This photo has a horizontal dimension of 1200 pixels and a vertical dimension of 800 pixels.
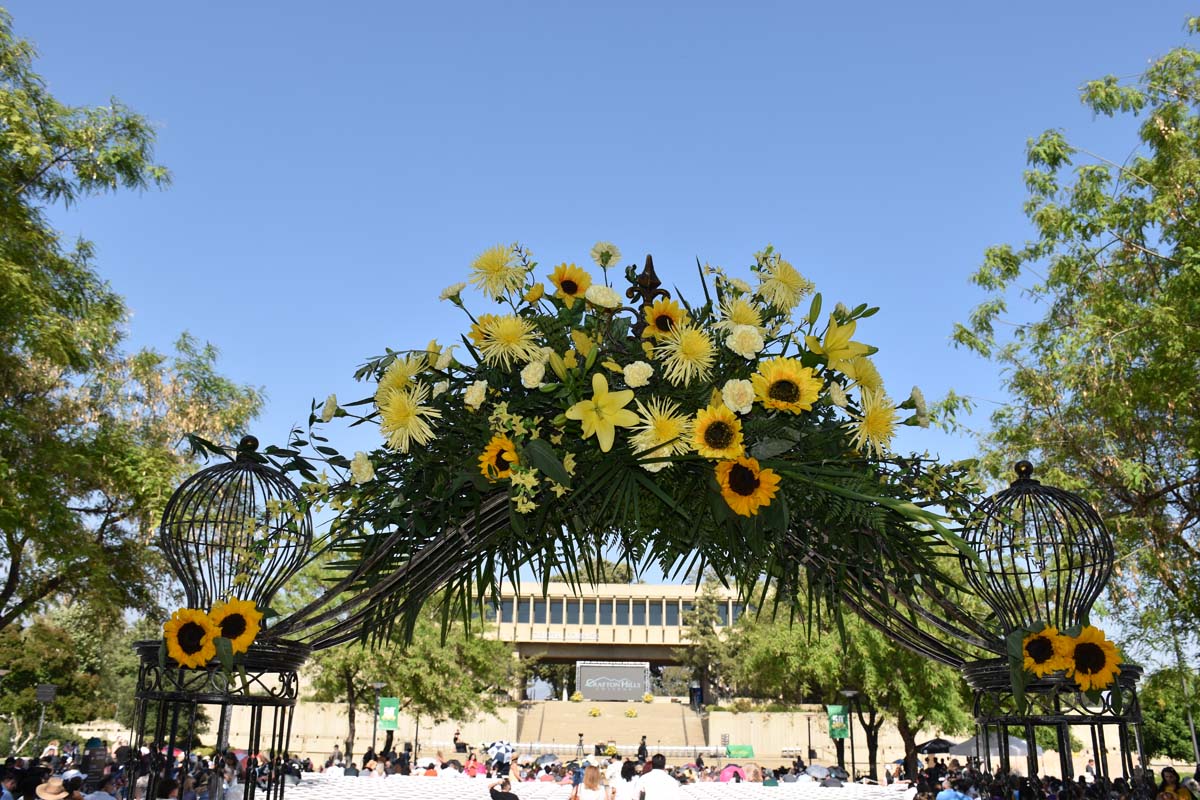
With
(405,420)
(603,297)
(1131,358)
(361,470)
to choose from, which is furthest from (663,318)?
(1131,358)

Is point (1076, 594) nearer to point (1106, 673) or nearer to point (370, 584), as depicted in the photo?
point (1106, 673)

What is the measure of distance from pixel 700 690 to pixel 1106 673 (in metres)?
64.8

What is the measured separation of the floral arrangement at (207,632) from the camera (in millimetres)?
3074

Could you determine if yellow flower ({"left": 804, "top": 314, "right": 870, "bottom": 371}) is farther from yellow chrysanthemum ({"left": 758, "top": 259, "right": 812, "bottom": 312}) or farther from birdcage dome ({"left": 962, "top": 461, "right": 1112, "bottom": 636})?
birdcage dome ({"left": 962, "top": 461, "right": 1112, "bottom": 636})

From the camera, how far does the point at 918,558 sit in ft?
10.3

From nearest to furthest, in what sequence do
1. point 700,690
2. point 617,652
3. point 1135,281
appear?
point 1135,281
point 700,690
point 617,652

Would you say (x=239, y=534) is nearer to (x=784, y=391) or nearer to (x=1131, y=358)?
(x=784, y=391)

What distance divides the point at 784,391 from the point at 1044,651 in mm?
1365

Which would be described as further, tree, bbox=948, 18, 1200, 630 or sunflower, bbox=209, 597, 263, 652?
tree, bbox=948, 18, 1200, 630

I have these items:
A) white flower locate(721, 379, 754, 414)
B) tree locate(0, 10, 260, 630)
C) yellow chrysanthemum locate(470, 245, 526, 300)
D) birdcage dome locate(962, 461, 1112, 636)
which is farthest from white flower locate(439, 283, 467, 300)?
tree locate(0, 10, 260, 630)

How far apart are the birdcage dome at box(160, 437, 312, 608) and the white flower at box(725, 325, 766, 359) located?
62.2 inches

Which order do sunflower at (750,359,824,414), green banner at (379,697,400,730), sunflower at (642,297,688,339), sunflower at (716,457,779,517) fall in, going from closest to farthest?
sunflower at (716,457,779,517) → sunflower at (750,359,824,414) → sunflower at (642,297,688,339) → green banner at (379,697,400,730)

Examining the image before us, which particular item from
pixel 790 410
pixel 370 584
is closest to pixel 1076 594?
pixel 790 410

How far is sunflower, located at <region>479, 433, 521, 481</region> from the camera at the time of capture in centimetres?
271
